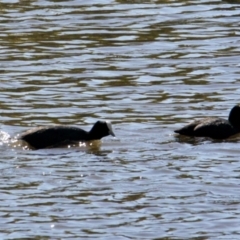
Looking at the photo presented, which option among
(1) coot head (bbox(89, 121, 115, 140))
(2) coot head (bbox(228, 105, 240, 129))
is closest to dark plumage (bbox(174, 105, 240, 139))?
(2) coot head (bbox(228, 105, 240, 129))

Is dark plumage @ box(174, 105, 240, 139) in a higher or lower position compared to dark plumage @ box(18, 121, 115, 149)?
lower

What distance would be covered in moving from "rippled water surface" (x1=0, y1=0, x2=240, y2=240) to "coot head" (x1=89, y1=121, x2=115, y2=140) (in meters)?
0.19

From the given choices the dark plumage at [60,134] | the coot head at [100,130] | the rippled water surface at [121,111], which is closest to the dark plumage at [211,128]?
the rippled water surface at [121,111]

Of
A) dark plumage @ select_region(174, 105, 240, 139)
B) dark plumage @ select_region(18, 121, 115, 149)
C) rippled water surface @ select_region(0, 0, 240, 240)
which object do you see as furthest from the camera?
dark plumage @ select_region(174, 105, 240, 139)

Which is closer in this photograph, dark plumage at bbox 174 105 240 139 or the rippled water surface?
the rippled water surface

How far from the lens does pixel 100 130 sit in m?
14.6

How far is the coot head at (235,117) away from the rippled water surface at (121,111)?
0.25m

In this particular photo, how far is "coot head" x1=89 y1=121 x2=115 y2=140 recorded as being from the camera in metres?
14.5

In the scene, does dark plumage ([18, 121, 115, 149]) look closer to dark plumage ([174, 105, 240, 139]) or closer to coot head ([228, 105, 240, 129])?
dark plumage ([174, 105, 240, 139])

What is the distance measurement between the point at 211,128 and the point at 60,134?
2.03 metres

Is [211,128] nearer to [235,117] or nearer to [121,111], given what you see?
[235,117]

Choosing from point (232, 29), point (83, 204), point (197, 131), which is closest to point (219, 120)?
point (197, 131)

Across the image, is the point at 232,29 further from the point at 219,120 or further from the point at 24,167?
the point at 24,167

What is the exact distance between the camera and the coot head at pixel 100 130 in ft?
47.4
